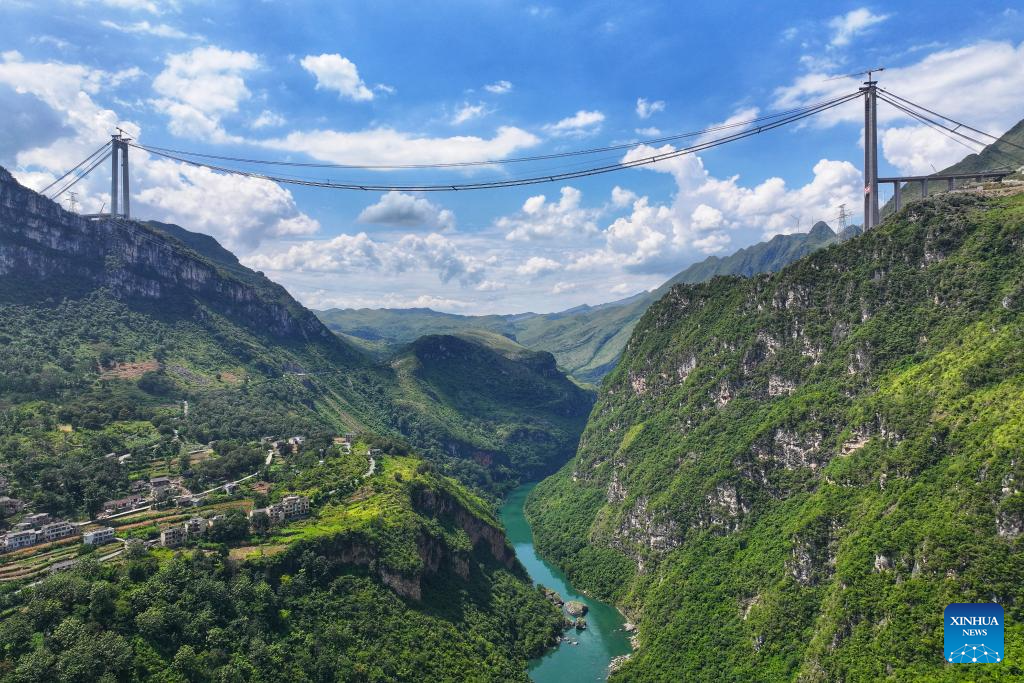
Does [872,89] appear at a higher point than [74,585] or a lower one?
higher

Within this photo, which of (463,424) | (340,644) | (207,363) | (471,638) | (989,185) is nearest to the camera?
(340,644)

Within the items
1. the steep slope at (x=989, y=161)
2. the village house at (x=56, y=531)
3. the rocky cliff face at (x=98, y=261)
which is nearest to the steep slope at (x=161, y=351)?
the rocky cliff face at (x=98, y=261)

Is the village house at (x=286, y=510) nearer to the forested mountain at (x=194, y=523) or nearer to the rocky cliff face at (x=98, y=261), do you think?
the forested mountain at (x=194, y=523)

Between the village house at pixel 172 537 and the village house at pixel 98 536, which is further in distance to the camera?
the village house at pixel 172 537

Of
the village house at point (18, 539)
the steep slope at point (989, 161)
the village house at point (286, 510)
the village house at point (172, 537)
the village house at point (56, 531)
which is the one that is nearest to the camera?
the village house at point (18, 539)

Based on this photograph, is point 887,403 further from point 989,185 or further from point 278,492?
point 278,492

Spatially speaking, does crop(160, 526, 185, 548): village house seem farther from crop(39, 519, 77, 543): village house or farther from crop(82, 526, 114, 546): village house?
crop(39, 519, 77, 543): village house

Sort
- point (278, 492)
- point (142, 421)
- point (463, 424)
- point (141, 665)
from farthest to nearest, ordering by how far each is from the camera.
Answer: point (463, 424) < point (142, 421) < point (278, 492) < point (141, 665)

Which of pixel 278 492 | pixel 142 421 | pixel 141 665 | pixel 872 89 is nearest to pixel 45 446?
pixel 142 421
